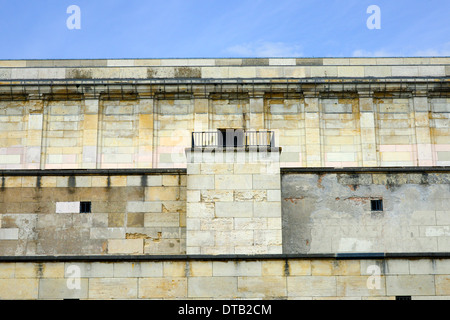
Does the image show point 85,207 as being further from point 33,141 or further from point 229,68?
point 229,68

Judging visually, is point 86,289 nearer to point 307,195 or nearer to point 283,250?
point 283,250

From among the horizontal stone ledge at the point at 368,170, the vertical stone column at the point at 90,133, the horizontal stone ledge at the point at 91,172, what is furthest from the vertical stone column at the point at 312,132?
the vertical stone column at the point at 90,133

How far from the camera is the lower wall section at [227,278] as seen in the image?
19047 mm

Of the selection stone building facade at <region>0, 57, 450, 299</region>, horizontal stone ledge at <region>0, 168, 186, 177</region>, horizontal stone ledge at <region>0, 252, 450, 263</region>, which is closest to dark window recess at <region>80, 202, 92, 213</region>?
stone building facade at <region>0, 57, 450, 299</region>

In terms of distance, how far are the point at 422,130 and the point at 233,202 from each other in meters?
13.2

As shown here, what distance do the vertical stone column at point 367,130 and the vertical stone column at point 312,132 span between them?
7.23ft

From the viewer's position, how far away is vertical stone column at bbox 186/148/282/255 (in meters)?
23.1

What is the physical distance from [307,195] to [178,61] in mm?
12976

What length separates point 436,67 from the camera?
33.8 metres

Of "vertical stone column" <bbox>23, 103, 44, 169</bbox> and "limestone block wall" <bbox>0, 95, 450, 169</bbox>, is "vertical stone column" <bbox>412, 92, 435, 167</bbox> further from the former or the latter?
"vertical stone column" <bbox>23, 103, 44, 169</bbox>

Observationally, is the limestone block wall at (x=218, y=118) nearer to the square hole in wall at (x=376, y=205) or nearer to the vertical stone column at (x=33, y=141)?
the vertical stone column at (x=33, y=141)

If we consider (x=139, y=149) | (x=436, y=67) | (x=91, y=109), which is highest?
(x=436, y=67)
